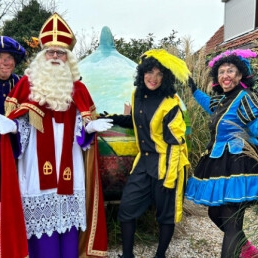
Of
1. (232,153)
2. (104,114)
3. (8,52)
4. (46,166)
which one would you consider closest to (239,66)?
(232,153)

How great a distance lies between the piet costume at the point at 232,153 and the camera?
2488 millimetres

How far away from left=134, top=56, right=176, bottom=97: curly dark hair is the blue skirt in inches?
23.2

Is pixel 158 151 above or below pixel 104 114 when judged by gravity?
below

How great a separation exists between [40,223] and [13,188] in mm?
302

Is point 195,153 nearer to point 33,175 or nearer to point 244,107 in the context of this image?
point 244,107

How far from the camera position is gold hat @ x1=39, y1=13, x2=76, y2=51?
2.50 meters

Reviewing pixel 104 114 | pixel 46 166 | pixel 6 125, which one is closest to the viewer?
pixel 6 125

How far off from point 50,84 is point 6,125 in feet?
1.34

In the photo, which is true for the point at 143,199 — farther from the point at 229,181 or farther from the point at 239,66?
the point at 239,66

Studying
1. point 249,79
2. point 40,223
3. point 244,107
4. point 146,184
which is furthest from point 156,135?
point 40,223

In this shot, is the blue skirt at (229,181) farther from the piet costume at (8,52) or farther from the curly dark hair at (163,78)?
the piet costume at (8,52)

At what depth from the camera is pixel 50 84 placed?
2457mm

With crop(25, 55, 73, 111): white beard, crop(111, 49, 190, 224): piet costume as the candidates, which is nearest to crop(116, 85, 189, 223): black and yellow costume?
crop(111, 49, 190, 224): piet costume

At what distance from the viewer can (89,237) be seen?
2676 millimetres
